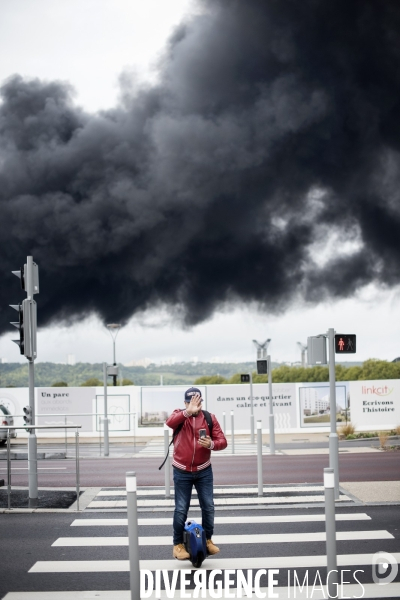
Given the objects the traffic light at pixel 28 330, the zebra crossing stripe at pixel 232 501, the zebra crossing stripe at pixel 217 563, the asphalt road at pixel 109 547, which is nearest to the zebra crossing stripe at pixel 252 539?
the asphalt road at pixel 109 547

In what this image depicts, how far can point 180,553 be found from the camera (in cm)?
701

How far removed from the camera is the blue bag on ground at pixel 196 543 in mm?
6859

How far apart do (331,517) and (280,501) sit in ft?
18.9

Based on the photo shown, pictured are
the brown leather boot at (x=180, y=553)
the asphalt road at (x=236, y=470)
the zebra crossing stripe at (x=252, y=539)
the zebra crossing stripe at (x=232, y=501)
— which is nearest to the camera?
the brown leather boot at (x=180, y=553)

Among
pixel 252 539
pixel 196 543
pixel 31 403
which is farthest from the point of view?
pixel 31 403

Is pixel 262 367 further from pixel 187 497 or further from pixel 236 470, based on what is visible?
pixel 187 497

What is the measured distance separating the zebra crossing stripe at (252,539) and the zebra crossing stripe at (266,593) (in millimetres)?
1867

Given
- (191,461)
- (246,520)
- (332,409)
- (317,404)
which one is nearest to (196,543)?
(191,461)

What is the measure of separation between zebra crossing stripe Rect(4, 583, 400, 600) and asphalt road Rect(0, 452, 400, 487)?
19.0 ft

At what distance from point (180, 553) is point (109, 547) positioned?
127 centimetres

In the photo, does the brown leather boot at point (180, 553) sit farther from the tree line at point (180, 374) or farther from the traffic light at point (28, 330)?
the tree line at point (180, 374)

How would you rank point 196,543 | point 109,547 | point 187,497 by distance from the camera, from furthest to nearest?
point 109,547, point 187,497, point 196,543

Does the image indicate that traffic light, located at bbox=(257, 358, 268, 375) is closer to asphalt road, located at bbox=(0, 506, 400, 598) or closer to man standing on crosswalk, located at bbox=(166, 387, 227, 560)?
asphalt road, located at bbox=(0, 506, 400, 598)

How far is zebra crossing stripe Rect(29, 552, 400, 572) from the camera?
700 centimetres
